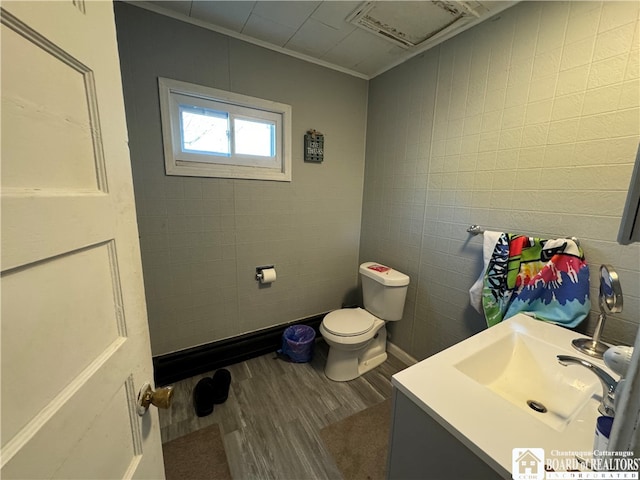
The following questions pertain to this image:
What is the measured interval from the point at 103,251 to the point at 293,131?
64.6 inches

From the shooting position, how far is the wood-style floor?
1218 millimetres

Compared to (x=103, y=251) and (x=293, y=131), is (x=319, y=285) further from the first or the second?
(x=103, y=251)

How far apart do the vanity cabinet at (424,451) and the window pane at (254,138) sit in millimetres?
1675

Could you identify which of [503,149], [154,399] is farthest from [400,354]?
[154,399]

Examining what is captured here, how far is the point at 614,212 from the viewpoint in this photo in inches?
40.1

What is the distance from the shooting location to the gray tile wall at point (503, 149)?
3.32ft

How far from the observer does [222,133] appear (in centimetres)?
170

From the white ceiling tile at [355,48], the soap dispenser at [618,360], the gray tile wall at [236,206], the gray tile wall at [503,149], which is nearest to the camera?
the soap dispenser at [618,360]

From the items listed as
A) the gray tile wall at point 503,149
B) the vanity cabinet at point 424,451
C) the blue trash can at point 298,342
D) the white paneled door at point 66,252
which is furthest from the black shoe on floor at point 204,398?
the gray tile wall at point 503,149

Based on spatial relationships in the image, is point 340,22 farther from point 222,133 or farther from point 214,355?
point 214,355

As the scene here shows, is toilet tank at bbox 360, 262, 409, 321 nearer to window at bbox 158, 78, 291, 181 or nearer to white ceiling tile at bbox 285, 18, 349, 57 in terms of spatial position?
window at bbox 158, 78, 291, 181

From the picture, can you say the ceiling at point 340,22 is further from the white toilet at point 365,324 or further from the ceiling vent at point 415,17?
the white toilet at point 365,324

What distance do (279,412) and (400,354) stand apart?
1025mm

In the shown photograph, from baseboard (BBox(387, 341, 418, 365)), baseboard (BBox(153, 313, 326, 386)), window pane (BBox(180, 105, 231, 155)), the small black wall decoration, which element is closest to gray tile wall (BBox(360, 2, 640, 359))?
baseboard (BBox(387, 341, 418, 365))
